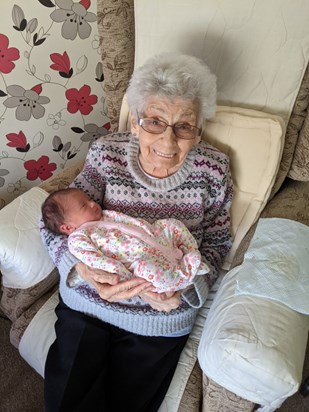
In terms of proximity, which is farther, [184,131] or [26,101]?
[26,101]

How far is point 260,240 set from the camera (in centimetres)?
119

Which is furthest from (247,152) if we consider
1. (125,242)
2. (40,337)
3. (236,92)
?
(40,337)

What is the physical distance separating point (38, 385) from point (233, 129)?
1.26m

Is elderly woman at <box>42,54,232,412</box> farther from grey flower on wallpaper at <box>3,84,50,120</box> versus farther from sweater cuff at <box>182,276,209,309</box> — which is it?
grey flower on wallpaper at <box>3,84,50,120</box>

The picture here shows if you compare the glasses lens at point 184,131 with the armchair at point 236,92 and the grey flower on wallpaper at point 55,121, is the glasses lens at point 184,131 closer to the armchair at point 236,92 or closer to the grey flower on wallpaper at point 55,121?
the armchair at point 236,92

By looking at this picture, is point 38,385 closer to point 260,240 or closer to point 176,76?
point 260,240

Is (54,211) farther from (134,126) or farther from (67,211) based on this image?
(134,126)

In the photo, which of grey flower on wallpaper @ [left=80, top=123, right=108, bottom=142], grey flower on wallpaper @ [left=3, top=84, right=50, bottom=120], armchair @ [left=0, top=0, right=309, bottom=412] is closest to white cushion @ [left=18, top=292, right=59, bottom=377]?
armchair @ [left=0, top=0, right=309, bottom=412]

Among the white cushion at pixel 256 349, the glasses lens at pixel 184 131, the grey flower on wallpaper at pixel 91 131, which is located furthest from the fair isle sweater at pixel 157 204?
the grey flower on wallpaper at pixel 91 131

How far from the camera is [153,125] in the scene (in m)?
1.21

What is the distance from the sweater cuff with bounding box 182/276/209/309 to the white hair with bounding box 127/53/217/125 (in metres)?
0.51

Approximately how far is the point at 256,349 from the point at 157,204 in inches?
22.3

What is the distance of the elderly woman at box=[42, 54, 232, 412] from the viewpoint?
1133mm

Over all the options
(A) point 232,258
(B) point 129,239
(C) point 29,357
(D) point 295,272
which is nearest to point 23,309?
(C) point 29,357
